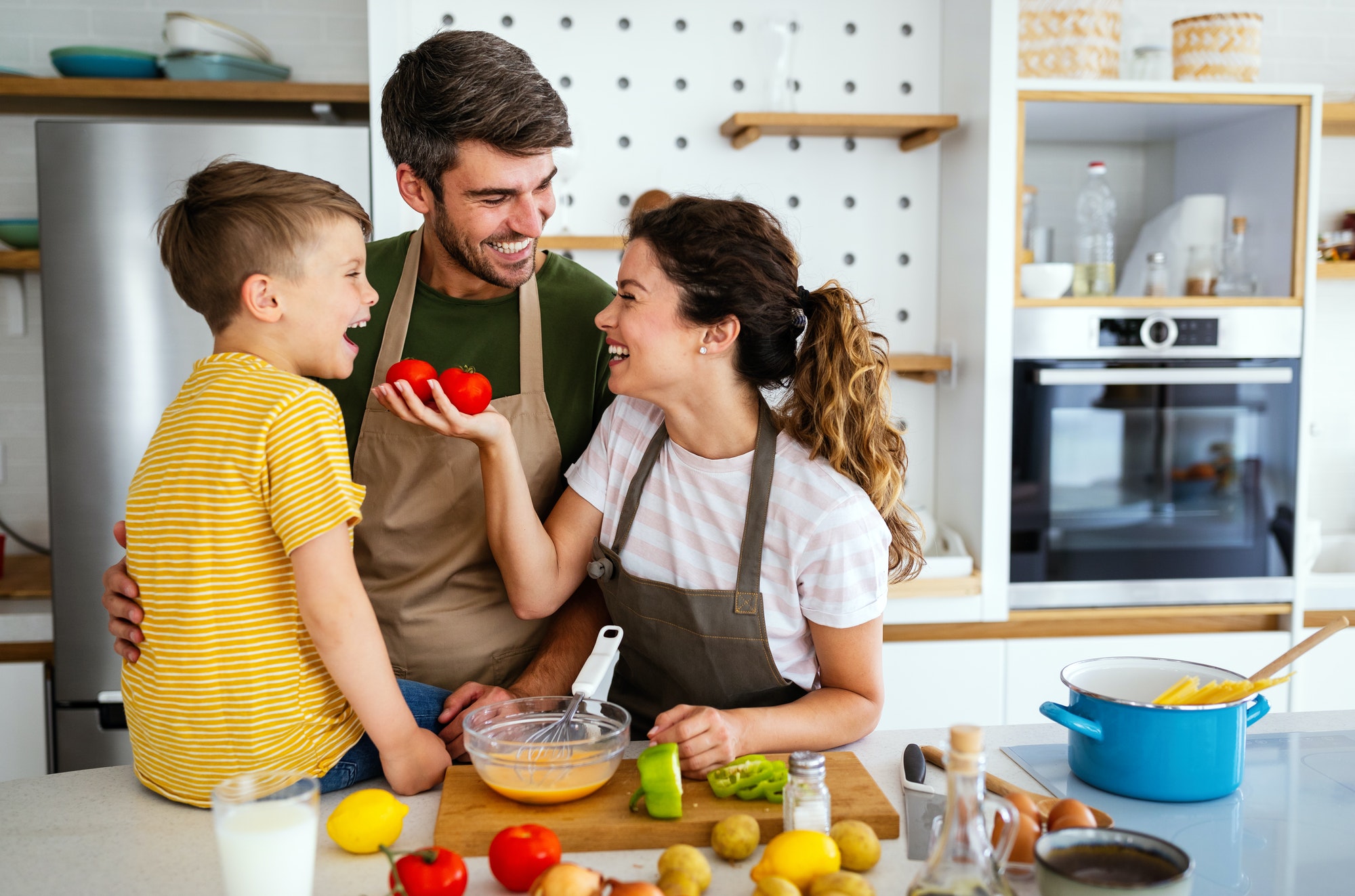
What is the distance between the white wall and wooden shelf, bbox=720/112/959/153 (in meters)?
1.17

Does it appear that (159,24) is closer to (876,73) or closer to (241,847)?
(876,73)

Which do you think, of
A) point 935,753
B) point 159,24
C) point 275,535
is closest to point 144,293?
point 159,24

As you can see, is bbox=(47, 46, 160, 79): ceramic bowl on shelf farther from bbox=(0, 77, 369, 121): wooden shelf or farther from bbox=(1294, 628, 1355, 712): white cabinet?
bbox=(1294, 628, 1355, 712): white cabinet

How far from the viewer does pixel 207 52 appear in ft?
8.89

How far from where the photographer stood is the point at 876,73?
3047mm

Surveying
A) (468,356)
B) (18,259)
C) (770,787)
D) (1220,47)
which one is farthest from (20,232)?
(1220,47)

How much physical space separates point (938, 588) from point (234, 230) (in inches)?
77.5

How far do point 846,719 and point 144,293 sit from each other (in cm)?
190

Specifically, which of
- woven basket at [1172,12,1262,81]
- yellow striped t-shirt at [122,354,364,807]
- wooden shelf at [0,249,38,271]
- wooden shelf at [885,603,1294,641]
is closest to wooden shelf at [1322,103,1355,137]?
woven basket at [1172,12,1262,81]

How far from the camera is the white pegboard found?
116 inches

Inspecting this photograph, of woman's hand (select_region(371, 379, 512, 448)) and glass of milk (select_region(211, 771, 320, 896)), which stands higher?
woman's hand (select_region(371, 379, 512, 448))

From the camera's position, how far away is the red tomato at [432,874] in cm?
91

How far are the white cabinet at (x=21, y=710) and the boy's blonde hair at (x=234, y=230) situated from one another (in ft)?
5.67

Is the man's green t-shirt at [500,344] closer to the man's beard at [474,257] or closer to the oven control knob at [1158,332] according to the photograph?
the man's beard at [474,257]
